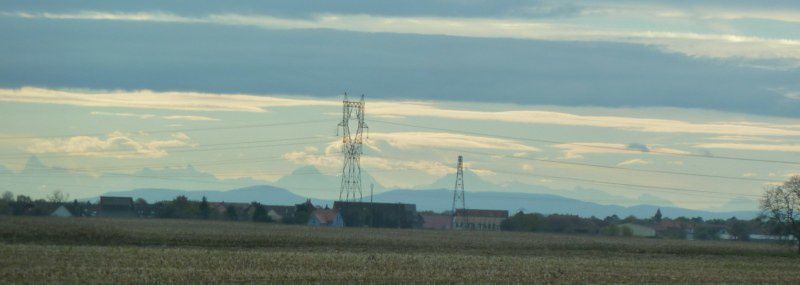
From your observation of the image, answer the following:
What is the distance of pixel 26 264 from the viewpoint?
46.0 metres

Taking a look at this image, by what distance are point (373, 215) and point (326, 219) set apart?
7.03 m

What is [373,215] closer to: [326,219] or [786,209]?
[326,219]

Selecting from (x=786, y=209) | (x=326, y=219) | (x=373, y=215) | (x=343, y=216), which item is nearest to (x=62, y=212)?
(x=326, y=219)

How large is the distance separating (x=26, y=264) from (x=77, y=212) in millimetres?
144613

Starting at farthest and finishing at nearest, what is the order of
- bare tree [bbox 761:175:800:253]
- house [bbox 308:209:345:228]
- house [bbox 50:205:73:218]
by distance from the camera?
house [bbox 50:205:73:218] → house [bbox 308:209:345:228] → bare tree [bbox 761:175:800:253]

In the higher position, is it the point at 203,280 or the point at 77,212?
the point at 77,212

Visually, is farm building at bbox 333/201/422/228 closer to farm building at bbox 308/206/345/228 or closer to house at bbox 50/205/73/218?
farm building at bbox 308/206/345/228

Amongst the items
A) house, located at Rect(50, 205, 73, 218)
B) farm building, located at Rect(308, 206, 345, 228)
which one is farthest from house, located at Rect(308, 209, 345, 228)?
house, located at Rect(50, 205, 73, 218)

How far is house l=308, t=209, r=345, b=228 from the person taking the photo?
16488cm

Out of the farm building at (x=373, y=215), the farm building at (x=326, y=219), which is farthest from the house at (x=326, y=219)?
the farm building at (x=373, y=215)

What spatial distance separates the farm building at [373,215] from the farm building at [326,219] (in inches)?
39.9

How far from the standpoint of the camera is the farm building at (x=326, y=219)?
165m

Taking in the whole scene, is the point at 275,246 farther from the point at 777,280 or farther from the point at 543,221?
the point at 543,221

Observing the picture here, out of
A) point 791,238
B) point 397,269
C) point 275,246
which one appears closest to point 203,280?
point 397,269
